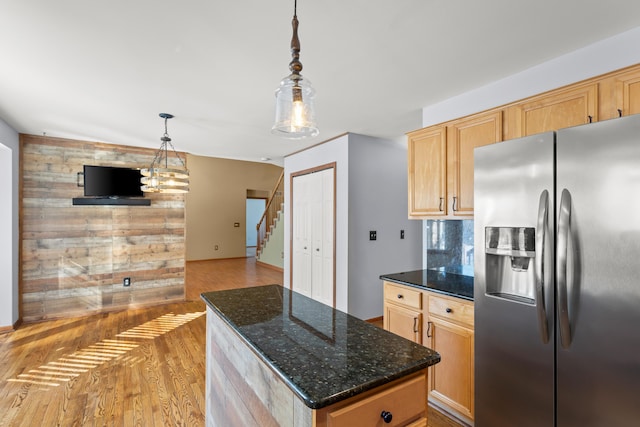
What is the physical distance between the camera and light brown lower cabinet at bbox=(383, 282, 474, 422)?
82.0 inches

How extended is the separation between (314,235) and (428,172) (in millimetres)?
2271

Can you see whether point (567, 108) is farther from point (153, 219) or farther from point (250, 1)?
point (153, 219)

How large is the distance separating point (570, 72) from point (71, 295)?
583 cm

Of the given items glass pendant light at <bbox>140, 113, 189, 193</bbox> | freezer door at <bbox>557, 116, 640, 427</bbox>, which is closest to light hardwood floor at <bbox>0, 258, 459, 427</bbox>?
freezer door at <bbox>557, 116, 640, 427</bbox>

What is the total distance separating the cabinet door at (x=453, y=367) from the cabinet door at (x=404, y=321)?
110 millimetres

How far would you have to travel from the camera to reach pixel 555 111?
2.03 m

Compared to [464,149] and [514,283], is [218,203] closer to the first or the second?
[464,149]

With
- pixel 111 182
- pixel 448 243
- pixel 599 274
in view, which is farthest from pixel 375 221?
pixel 111 182

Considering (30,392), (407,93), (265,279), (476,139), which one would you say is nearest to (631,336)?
(476,139)

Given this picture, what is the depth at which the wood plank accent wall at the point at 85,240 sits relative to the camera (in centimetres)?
419

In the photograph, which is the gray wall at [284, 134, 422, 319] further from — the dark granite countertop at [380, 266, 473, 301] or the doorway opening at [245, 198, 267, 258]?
the doorway opening at [245, 198, 267, 258]

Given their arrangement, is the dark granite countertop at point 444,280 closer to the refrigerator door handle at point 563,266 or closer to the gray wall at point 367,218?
the refrigerator door handle at point 563,266

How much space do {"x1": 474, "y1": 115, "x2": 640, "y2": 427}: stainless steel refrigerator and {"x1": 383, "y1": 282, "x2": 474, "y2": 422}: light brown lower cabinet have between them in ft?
0.53

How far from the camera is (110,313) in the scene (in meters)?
4.61
